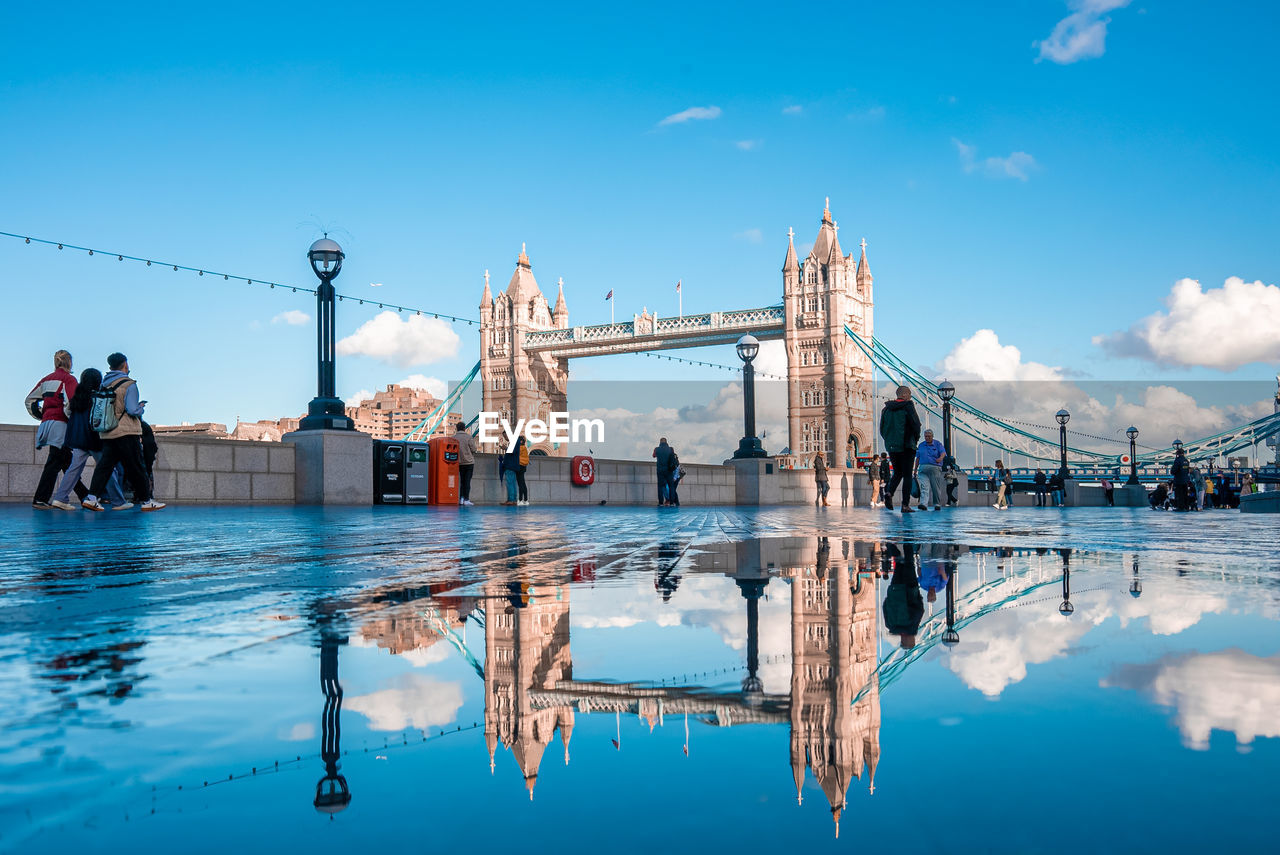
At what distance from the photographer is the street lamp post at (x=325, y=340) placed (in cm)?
1209

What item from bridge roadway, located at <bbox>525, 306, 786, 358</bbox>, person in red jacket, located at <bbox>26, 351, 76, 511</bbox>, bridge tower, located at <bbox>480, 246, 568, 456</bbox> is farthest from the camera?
bridge tower, located at <bbox>480, 246, 568, 456</bbox>

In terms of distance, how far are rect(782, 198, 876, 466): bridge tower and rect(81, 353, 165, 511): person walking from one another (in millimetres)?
69985

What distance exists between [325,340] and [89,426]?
14.9 ft

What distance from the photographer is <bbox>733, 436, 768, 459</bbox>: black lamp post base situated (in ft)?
69.6

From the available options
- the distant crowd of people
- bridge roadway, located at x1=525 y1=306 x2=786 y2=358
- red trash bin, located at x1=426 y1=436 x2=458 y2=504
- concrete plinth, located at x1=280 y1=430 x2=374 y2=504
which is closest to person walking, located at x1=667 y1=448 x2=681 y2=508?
red trash bin, located at x1=426 y1=436 x2=458 y2=504

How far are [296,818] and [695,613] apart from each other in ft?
4.53

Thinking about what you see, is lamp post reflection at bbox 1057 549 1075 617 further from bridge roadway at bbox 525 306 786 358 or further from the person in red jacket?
bridge roadway at bbox 525 306 786 358

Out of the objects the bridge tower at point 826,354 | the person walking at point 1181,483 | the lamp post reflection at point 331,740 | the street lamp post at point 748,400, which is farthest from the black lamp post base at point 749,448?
the bridge tower at point 826,354

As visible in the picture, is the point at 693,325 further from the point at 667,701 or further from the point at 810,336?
the point at 667,701

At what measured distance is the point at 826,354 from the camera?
78125 mm

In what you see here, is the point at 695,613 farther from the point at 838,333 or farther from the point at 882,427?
the point at 838,333

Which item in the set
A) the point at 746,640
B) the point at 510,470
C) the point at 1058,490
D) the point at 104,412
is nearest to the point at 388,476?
the point at 510,470

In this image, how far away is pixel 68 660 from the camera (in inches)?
59.7

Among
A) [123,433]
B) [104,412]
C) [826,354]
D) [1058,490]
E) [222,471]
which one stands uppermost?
[826,354]
